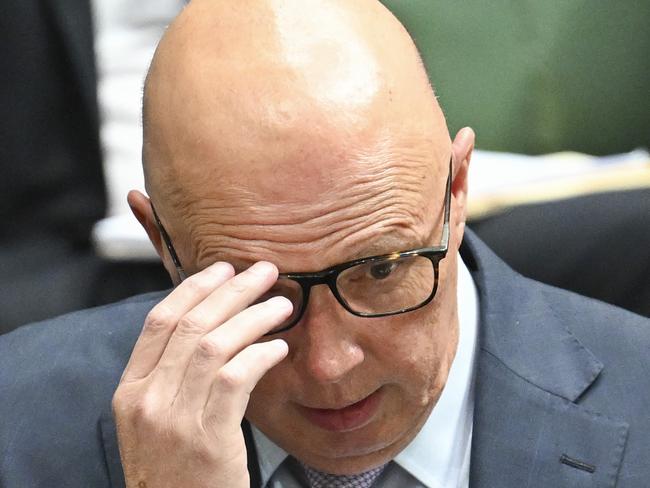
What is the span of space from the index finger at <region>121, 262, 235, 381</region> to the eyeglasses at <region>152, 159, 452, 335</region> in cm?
7

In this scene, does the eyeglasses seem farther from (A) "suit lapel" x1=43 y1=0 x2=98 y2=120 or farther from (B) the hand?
(A) "suit lapel" x1=43 y1=0 x2=98 y2=120

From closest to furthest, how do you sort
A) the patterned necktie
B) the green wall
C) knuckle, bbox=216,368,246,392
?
knuckle, bbox=216,368,246,392
the patterned necktie
the green wall

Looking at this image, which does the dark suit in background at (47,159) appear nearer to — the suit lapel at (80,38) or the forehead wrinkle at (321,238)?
the suit lapel at (80,38)

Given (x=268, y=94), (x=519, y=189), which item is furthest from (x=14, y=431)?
(x=519, y=189)

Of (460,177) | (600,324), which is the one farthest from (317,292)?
(600,324)

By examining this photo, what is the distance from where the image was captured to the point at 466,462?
162 centimetres

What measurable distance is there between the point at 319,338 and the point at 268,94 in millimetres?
291

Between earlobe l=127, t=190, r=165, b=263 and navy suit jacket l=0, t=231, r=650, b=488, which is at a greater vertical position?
earlobe l=127, t=190, r=165, b=263

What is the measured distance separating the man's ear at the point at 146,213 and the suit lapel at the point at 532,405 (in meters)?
0.49

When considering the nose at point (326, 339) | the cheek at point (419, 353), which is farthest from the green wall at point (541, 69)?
the nose at point (326, 339)

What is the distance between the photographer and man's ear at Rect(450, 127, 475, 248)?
148 centimetres

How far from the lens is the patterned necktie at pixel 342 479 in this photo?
5.06 feet

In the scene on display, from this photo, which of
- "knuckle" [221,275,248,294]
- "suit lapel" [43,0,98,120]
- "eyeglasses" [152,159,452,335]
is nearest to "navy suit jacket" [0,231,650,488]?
"eyeglasses" [152,159,452,335]

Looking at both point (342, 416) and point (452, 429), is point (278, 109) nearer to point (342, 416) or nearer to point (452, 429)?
point (342, 416)
